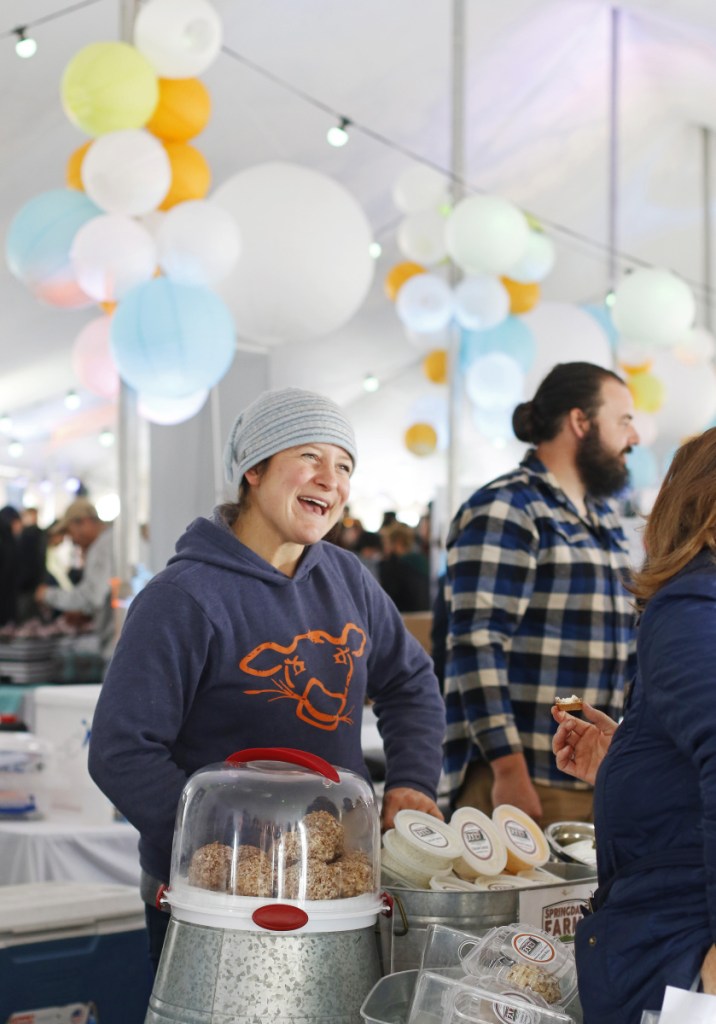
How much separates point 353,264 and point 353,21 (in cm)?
170

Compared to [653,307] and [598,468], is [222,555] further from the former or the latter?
[653,307]

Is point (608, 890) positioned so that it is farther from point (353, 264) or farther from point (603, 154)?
point (603, 154)

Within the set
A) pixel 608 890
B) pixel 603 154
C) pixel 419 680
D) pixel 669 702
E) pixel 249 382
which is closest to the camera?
pixel 669 702

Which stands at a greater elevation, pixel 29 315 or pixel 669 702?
pixel 29 315

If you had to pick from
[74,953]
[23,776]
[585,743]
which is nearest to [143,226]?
[23,776]

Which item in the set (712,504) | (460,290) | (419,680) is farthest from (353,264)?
(712,504)

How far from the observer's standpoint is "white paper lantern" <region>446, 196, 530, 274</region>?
15.1 ft

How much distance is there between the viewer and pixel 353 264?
397cm

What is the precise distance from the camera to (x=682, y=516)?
113cm

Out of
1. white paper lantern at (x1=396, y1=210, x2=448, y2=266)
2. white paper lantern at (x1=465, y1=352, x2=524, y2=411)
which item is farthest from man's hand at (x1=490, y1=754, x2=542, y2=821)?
white paper lantern at (x1=396, y1=210, x2=448, y2=266)

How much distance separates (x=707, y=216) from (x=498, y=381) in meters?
3.89

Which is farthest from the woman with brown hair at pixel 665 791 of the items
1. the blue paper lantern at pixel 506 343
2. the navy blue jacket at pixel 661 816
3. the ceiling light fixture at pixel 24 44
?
the blue paper lantern at pixel 506 343

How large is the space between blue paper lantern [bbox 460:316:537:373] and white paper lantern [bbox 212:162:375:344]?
1.20m

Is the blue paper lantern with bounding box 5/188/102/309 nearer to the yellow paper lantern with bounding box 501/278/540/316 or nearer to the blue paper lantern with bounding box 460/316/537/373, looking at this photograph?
the blue paper lantern with bounding box 460/316/537/373
